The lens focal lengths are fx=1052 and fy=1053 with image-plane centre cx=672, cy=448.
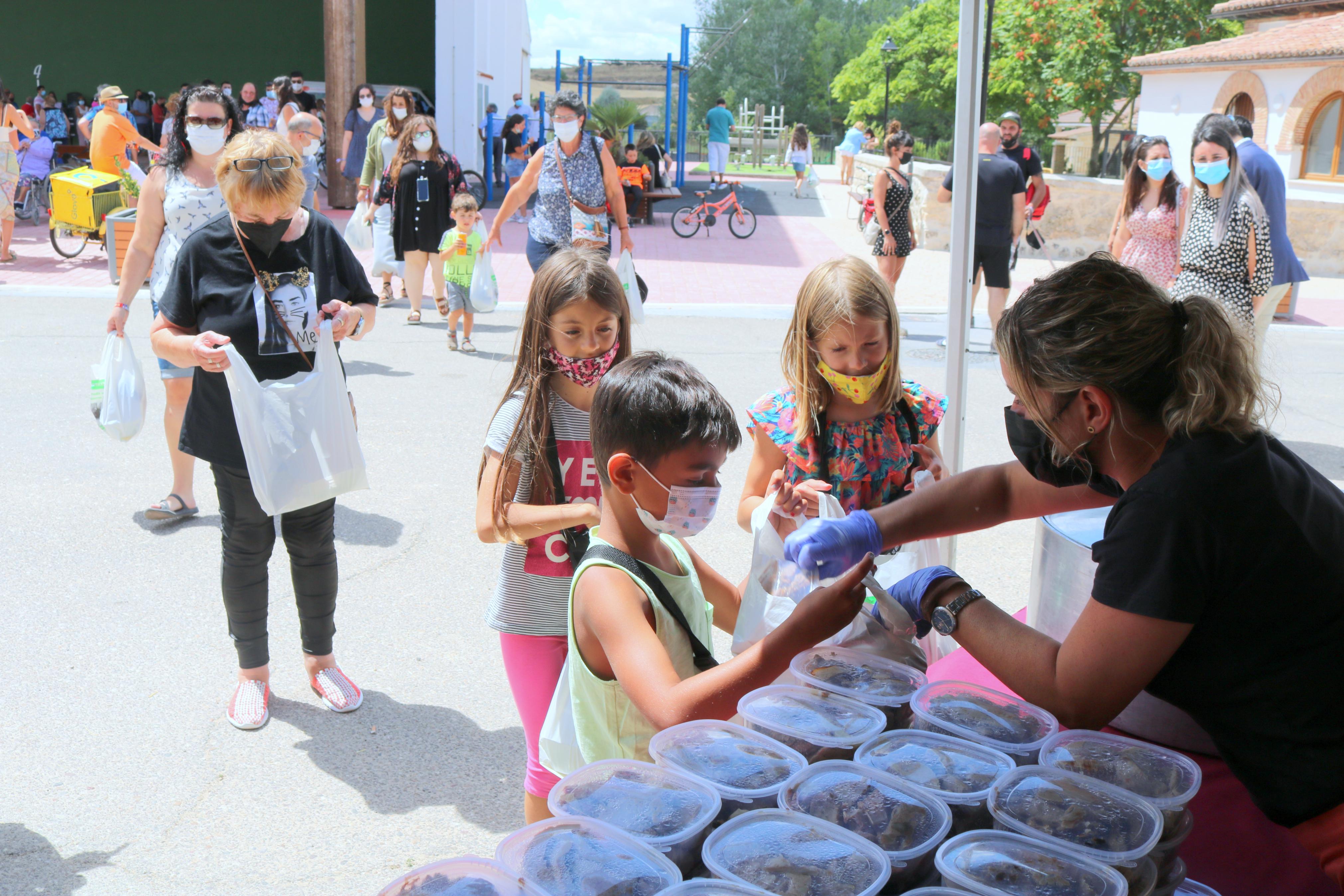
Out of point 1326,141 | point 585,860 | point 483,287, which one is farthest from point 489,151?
point 585,860

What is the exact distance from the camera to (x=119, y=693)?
11.6ft

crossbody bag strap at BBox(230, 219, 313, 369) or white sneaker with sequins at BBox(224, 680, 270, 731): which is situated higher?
crossbody bag strap at BBox(230, 219, 313, 369)

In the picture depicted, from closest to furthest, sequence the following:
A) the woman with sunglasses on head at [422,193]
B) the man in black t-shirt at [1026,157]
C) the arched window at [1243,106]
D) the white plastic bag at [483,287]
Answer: the white plastic bag at [483,287]
the woman with sunglasses on head at [422,193]
the man in black t-shirt at [1026,157]
the arched window at [1243,106]

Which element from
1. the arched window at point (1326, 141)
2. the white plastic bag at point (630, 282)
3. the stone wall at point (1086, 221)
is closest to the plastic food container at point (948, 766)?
the white plastic bag at point (630, 282)

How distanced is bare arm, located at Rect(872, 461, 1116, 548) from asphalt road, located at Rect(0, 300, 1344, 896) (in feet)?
1.64

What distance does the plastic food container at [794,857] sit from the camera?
1.18 meters

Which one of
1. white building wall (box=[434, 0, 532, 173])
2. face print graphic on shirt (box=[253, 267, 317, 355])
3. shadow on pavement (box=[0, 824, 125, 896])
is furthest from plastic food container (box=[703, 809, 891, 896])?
white building wall (box=[434, 0, 532, 173])

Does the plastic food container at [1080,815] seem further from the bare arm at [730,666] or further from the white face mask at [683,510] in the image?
the white face mask at [683,510]

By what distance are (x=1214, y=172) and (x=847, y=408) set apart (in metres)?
4.30

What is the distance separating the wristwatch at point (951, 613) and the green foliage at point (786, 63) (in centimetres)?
7125

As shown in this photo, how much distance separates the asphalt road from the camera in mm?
2783

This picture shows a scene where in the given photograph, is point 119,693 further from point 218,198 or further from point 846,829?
point 846,829

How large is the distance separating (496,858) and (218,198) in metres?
3.86

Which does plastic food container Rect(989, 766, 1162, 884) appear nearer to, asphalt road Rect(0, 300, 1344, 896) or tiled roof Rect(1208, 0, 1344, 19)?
asphalt road Rect(0, 300, 1344, 896)
